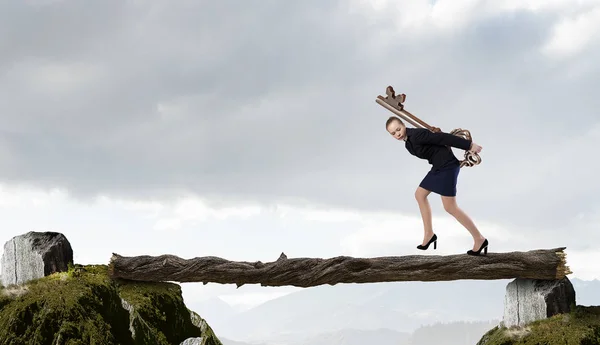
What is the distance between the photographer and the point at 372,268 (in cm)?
893

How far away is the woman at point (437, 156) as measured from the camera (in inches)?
338

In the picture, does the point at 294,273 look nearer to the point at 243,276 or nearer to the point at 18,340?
the point at 243,276

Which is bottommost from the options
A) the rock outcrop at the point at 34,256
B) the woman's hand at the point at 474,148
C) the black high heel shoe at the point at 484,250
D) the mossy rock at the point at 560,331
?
the mossy rock at the point at 560,331

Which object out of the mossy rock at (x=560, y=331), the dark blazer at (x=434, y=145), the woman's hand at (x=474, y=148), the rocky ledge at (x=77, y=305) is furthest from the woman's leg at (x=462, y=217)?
the rocky ledge at (x=77, y=305)

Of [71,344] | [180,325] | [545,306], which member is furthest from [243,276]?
[545,306]

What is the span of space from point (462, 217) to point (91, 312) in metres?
4.80

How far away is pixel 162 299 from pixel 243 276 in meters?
1.25

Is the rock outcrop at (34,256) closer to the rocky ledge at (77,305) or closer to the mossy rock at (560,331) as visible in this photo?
the rocky ledge at (77,305)

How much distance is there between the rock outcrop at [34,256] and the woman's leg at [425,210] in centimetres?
464

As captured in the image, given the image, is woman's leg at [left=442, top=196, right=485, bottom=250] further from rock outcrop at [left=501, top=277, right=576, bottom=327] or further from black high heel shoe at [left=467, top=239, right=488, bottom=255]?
rock outcrop at [left=501, top=277, right=576, bottom=327]

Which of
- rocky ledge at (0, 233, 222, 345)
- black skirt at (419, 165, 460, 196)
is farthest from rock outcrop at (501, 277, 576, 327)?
rocky ledge at (0, 233, 222, 345)

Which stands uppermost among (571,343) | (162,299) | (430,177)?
(430,177)

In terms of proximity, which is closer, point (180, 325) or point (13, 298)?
point (13, 298)

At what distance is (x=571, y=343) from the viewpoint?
332 inches
